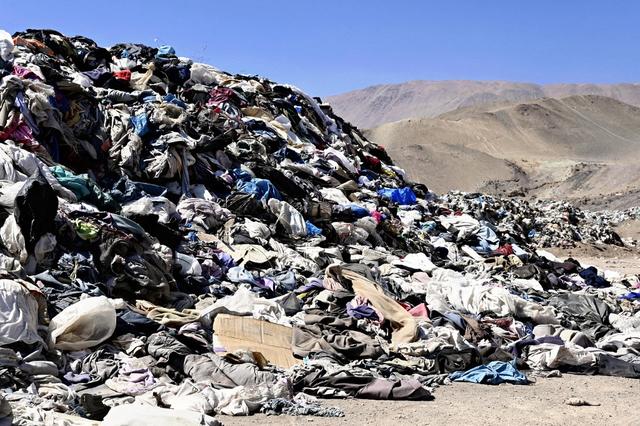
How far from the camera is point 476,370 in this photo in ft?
20.1

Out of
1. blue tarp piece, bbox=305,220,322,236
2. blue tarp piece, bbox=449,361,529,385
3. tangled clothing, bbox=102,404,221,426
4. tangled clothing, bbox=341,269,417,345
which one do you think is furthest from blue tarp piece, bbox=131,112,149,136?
tangled clothing, bbox=102,404,221,426

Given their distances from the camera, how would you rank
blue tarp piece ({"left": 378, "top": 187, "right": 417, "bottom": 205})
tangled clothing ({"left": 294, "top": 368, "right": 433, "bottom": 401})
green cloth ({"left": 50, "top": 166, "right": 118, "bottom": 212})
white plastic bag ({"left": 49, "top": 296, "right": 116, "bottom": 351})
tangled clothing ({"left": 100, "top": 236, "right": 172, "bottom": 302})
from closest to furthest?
1. white plastic bag ({"left": 49, "top": 296, "right": 116, "bottom": 351})
2. tangled clothing ({"left": 294, "top": 368, "right": 433, "bottom": 401})
3. tangled clothing ({"left": 100, "top": 236, "right": 172, "bottom": 302})
4. green cloth ({"left": 50, "top": 166, "right": 118, "bottom": 212})
5. blue tarp piece ({"left": 378, "top": 187, "right": 417, "bottom": 205})

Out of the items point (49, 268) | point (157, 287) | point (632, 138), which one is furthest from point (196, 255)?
point (632, 138)

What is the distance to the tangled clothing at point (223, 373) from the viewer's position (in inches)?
198

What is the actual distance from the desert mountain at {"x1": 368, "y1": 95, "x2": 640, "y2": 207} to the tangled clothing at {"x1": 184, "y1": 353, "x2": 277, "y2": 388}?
27.5 m

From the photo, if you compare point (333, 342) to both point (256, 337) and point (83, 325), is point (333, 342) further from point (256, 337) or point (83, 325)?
point (83, 325)

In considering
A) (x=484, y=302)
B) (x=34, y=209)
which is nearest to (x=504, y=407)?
(x=484, y=302)

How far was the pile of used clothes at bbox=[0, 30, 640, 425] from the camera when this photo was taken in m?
5.02

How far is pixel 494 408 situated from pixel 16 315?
3423mm

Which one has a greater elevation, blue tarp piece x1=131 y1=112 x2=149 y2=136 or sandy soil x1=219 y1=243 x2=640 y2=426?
blue tarp piece x1=131 y1=112 x2=149 y2=136

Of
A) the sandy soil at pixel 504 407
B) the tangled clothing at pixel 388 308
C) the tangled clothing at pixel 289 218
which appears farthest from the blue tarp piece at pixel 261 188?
the sandy soil at pixel 504 407

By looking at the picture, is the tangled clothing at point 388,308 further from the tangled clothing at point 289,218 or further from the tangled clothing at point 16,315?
Answer: the tangled clothing at point 16,315

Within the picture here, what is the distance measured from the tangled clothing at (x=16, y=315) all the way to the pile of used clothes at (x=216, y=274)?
1 centimetres

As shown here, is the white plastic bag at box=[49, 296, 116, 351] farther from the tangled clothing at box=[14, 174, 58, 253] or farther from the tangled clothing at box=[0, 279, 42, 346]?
the tangled clothing at box=[14, 174, 58, 253]
